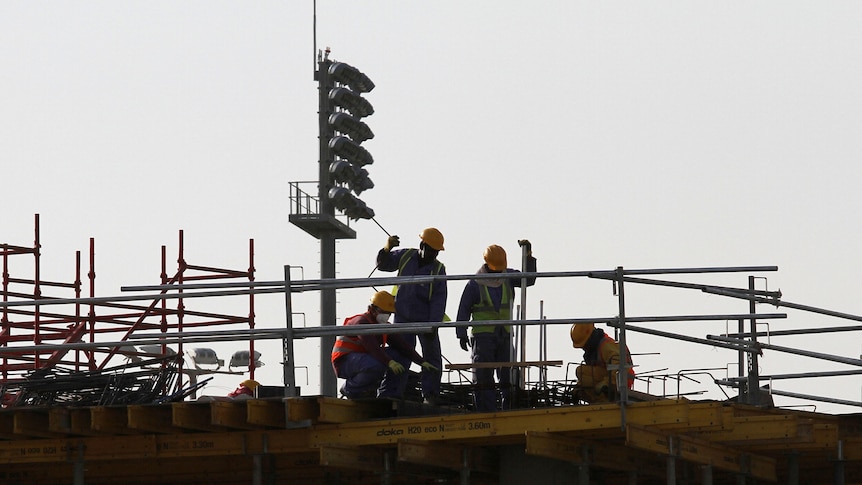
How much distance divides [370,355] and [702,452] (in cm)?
374

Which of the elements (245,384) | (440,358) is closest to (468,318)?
(440,358)

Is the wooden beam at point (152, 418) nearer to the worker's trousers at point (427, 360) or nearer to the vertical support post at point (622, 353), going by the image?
the worker's trousers at point (427, 360)

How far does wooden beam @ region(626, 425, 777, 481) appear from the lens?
19281mm

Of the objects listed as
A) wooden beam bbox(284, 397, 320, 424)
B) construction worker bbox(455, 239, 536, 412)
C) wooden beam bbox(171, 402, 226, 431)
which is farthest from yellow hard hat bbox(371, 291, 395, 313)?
wooden beam bbox(171, 402, 226, 431)

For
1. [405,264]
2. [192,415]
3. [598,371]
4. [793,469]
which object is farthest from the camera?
[793,469]

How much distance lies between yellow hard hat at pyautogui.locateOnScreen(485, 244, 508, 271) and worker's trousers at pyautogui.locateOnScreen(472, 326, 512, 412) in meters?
0.88

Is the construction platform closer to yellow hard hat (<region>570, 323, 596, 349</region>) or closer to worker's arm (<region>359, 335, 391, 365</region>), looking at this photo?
worker's arm (<region>359, 335, 391, 365</region>)

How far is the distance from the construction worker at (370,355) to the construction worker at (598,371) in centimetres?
162

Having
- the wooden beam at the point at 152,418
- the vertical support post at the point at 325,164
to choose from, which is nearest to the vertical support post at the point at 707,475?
the wooden beam at the point at 152,418

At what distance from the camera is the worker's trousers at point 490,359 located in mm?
20781

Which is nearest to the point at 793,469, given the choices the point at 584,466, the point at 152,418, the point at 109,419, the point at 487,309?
the point at 584,466

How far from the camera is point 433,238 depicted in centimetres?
2155

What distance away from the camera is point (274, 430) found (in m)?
20.5

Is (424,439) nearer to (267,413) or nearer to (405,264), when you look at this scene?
(267,413)
